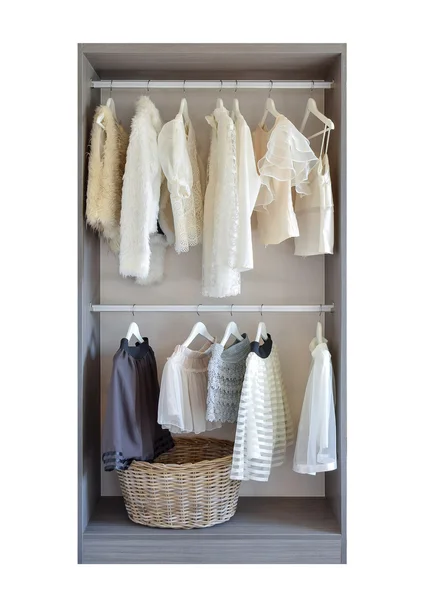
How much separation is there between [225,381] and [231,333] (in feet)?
0.83

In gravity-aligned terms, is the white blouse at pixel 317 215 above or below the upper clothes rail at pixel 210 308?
above

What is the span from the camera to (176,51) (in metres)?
3.08

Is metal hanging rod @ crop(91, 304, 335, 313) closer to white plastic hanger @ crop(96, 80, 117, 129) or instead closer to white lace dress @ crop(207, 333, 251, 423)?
white lace dress @ crop(207, 333, 251, 423)

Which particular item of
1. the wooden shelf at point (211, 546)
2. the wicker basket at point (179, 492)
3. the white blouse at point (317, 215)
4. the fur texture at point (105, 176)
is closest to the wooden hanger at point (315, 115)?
the white blouse at point (317, 215)

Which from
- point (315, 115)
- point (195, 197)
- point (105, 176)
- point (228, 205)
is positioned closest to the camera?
point (228, 205)

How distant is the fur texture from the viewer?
307cm

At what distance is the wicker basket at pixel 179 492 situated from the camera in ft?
10.1

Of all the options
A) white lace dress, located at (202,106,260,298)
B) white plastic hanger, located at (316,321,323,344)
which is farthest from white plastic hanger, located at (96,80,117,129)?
white plastic hanger, located at (316,321,323,344)

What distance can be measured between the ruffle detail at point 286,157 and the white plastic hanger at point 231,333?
65 centimetres

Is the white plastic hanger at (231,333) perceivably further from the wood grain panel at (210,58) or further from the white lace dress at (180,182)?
the wood grain panel at (210,58)

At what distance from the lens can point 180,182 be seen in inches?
120

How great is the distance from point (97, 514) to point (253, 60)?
2.32 meters

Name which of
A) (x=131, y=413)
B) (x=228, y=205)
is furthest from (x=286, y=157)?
(x=131, y=413)

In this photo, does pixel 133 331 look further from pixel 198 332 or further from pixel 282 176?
pixel 282 176
